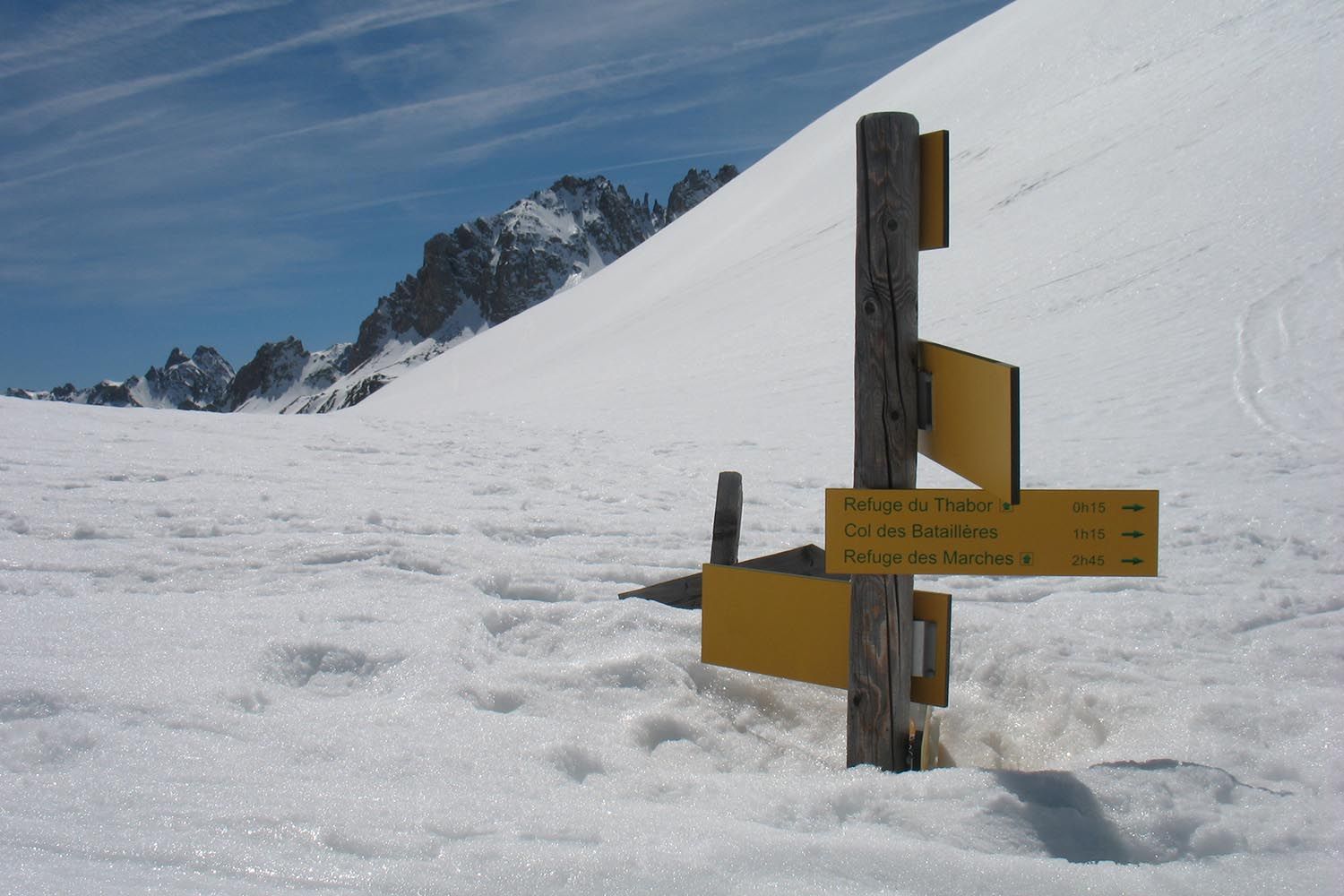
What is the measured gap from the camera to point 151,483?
7.12 meters

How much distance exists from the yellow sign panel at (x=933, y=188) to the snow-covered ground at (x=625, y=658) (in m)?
1.70

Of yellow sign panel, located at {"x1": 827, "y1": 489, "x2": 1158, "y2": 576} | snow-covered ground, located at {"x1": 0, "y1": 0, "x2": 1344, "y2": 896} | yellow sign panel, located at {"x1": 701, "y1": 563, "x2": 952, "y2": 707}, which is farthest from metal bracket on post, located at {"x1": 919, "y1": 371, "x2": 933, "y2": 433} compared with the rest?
snow-covered ground, located at {"x1": 0, "y1": 0, "x2": 1344, "y2": 896}

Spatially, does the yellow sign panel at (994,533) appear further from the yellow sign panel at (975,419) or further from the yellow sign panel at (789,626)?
the yellow sign panel at (789,626)

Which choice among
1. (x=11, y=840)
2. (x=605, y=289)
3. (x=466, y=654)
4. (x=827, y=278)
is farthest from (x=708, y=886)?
(x=605, y=289)

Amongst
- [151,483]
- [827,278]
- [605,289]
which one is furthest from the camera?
[605,289]

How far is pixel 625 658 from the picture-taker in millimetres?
4180

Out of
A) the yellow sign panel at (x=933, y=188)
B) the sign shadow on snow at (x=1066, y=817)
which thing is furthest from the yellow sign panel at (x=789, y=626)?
the yellow sign panel at (x=933, y=188)

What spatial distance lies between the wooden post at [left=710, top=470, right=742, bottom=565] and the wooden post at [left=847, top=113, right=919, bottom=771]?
1.88 metres

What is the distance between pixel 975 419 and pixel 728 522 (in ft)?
7.91

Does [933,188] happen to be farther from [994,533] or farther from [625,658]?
[625,658]

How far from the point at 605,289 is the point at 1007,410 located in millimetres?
32099

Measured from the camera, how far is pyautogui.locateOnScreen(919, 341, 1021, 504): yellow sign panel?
2639 millimetres

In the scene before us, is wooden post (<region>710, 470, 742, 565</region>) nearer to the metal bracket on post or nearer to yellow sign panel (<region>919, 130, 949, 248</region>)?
the metal bracket on post

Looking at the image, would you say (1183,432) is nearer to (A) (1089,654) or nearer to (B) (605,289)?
(A) (1089,654)
